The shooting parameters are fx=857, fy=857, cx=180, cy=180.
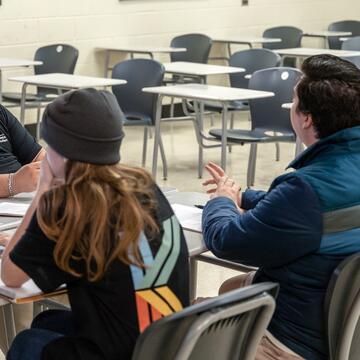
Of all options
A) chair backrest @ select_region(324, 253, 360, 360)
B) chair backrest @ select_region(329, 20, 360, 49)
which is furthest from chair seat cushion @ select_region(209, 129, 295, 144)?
chair backrest @ select_region(329, 20, 360, 49)

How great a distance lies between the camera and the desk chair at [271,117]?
17.7 feet

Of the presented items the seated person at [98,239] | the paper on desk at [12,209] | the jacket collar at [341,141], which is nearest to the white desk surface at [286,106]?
the paper on desk at [12,209]

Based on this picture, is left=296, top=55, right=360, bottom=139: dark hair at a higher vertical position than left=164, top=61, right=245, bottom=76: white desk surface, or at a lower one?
higher

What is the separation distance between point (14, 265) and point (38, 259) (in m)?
0.08

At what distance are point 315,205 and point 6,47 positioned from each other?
5.85 metres

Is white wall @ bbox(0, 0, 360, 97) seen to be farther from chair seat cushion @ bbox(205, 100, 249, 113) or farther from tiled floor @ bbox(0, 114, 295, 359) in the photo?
chair seat cushion @ bbox(205, 100, 249, 113)

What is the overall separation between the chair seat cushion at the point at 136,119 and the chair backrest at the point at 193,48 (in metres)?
2.38

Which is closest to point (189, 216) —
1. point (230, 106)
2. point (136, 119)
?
point (136, 119)

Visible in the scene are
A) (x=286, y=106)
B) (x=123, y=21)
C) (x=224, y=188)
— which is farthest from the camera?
(x=123, y=21)

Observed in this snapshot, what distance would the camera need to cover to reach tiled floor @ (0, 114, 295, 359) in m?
6.05

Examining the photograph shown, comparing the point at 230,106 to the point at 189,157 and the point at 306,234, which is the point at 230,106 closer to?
the point at 189,157

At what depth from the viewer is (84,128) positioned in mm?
1722

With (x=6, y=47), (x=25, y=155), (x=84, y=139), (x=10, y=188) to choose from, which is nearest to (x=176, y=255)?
(x=84, y=139)

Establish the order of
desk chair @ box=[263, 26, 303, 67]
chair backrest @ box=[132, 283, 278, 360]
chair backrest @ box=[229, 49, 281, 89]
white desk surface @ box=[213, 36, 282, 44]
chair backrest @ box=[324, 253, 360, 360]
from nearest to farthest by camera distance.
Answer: chair backrest @ box=[132, 283, 278, 360] < chair backrest @ box=[324, 253, 360, 360] < chair backrest @ box=[229, 49, 281, 89] < white desk surface @ box=[213, 36, 282, 44] < desk chair @ box=[263, 26, 303, 67]
